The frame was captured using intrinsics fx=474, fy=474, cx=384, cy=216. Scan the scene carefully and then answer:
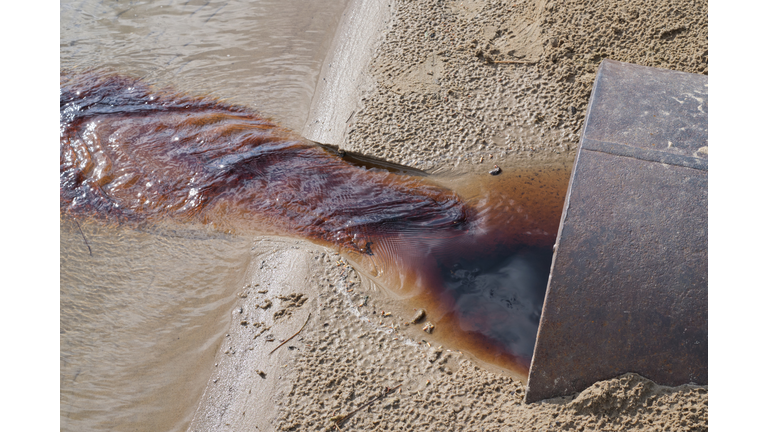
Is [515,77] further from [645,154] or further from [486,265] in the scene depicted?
[645,154]

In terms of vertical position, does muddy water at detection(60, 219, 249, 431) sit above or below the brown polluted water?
below

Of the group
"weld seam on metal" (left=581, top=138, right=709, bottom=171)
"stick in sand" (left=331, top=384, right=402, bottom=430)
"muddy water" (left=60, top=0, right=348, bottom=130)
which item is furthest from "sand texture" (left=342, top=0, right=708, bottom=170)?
"stick in sand" (left=331, top=384, right=402, bottom=430)

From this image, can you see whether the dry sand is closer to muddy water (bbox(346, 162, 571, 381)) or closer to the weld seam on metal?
muddy water (bbox(346, 162, 571, 381))

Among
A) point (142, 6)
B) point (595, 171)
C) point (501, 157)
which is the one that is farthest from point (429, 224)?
point (142, 6)

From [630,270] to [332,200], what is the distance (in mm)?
2456

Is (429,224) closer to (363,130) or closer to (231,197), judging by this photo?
(363,130)

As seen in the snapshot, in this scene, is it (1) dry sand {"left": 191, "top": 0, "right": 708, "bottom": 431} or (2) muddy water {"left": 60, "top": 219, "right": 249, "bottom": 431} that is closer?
(1) dry sand {"left": 191, "top": 0, "right": 708, "bottom": 431}

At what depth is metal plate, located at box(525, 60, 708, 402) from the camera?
7.80ft

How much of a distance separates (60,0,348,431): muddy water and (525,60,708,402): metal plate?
2.34 metres

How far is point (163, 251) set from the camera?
3.96m

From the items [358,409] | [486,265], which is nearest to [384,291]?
[486,265]

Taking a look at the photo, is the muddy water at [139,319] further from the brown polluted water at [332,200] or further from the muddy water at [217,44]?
the muddy water at [217,44]

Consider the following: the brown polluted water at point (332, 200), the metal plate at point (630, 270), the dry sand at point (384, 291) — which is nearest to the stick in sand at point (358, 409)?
the dry sand at point (384, 291)

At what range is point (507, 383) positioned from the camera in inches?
112
